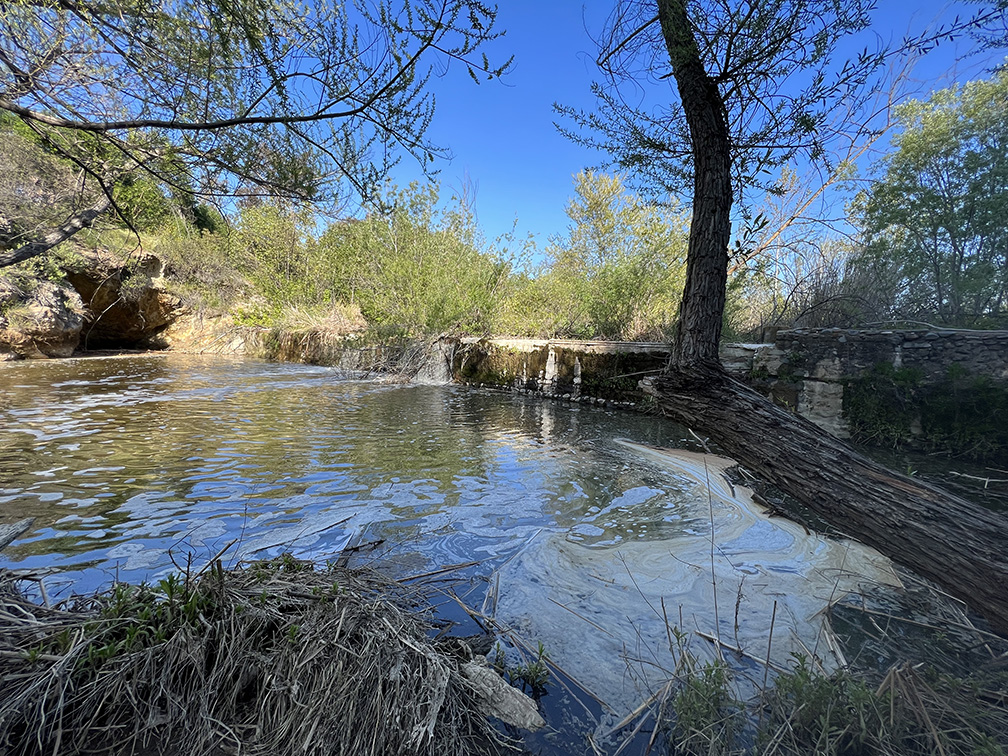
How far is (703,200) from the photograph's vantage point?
2.41 meters

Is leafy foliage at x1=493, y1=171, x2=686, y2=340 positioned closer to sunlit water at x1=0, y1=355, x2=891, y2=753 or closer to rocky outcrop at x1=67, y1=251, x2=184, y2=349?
sunlit water at x1=0, y1=355, x2=891, y2=753

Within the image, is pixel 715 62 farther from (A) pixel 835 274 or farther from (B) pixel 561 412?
(A) pixel 835 274

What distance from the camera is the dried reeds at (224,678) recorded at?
113cm

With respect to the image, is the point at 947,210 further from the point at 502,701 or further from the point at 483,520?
the point at 502,701

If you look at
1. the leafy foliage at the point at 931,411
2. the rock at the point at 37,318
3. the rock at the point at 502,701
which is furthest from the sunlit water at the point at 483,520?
the rock at the point at 37,318

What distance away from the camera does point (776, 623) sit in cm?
207

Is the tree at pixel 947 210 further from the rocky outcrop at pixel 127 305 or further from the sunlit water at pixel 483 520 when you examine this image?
the rocky outcrop at pixel 127 305

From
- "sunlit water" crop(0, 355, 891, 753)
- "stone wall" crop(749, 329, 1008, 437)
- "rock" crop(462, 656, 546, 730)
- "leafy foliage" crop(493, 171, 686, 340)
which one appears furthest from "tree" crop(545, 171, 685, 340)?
"rock" crop(462, 656, 546, 730)

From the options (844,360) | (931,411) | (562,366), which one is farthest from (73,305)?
(931,411)

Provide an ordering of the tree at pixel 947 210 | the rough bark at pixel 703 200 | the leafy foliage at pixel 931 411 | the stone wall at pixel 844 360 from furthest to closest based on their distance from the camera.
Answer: the tree at pixel 947 210 → the stone wall at pixel 844 360 → the leafy foliage at pixel 931 411 → the rough bark at pixel 703 200

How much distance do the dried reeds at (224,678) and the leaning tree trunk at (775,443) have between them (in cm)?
162

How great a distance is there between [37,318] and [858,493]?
17.6m

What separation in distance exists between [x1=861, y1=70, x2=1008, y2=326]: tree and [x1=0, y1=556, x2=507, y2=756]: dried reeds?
29.9ft

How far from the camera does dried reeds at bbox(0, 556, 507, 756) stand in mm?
1132
